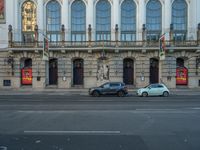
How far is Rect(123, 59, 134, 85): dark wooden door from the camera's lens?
132 feet

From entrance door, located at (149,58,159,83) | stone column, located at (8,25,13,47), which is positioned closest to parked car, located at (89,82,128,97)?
entrance door, located at (149,58,159,83)

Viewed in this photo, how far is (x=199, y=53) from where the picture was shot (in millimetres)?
38094

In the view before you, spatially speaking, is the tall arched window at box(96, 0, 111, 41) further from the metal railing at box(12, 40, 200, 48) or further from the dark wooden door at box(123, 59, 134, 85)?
the dark wooden door at box(123, 59, 134, 85)

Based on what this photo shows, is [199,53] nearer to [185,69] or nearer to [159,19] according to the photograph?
[185,69]

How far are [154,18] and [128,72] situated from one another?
31.4 feet

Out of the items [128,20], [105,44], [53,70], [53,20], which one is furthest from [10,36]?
[128,20]

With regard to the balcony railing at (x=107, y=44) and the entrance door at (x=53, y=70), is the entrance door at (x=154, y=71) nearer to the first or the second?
the balcony railing at (x=107, y=44)

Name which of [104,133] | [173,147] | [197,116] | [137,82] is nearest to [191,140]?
[173,147]

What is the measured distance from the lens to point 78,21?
40688mm

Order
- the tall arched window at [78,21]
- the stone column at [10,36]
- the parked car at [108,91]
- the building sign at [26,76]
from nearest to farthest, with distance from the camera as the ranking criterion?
the parked car at [108,91] < the stone column at [10,36] < the building sign at [26,76] < the tall arched window at [78,21]

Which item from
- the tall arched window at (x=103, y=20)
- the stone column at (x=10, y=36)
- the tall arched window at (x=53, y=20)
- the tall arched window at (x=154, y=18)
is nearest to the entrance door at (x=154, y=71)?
the tall arched window at (x=154, y=18)

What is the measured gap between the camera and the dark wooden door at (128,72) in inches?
1578

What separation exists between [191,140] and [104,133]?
9.16ft

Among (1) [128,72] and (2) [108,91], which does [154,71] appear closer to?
(1) [128,72]
